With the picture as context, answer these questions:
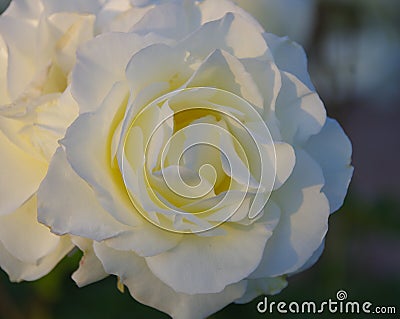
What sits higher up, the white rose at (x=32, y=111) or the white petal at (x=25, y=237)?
the white rose at (x=32, y=111)

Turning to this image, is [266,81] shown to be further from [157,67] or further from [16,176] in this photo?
[16,176]

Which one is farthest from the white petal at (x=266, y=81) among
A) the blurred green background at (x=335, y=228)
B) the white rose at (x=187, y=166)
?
the blurred green background at (x=335, y=228)

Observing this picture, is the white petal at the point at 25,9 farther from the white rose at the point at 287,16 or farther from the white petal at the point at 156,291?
the white rose at the point at 287,16

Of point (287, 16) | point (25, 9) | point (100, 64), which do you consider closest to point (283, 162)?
point (100, 64)

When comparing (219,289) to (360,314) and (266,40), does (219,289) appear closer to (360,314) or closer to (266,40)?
(266,40)

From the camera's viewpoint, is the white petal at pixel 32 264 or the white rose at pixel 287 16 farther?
the white rose at pixel 287 16

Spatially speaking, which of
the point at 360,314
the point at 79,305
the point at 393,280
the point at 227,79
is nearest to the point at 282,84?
the point at 227,79
